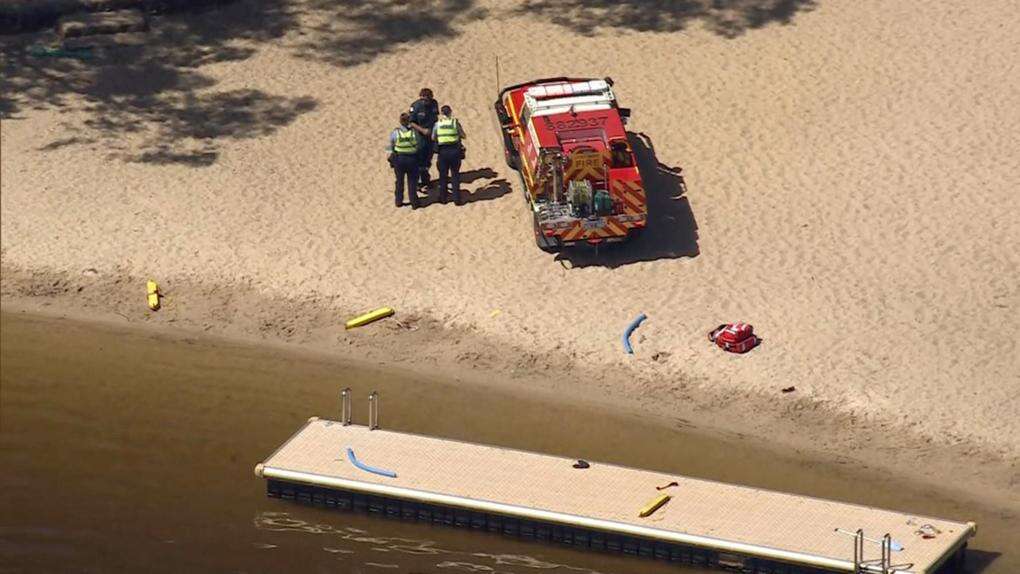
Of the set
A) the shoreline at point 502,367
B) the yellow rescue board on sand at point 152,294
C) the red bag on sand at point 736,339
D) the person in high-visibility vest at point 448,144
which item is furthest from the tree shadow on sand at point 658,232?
the yellow rescue board on sand at point 152,294

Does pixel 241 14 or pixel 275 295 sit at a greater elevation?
pixel 241 14

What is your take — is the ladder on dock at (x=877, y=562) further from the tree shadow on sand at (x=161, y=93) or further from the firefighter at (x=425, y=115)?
the tree shadow on sand at (x=161, y=93)

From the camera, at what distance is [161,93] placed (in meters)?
36.2

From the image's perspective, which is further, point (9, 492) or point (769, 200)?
point (769, 200)

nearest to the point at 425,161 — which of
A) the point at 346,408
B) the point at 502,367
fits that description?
the point at 502,367

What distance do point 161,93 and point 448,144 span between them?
5772mm

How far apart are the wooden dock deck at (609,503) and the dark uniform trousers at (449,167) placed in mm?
5710

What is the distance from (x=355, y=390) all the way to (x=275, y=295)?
8.85 feet

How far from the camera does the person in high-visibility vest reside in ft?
107

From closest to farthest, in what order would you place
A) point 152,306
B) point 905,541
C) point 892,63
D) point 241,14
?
point 905,541
point 152,306
point 892,63
point 241,14

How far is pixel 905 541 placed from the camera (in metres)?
25.4

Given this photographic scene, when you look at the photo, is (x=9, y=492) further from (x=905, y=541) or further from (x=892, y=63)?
(x=892, y=63)

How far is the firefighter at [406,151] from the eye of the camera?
107 ft

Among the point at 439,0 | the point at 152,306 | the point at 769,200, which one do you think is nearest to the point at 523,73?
the point at 439,0
